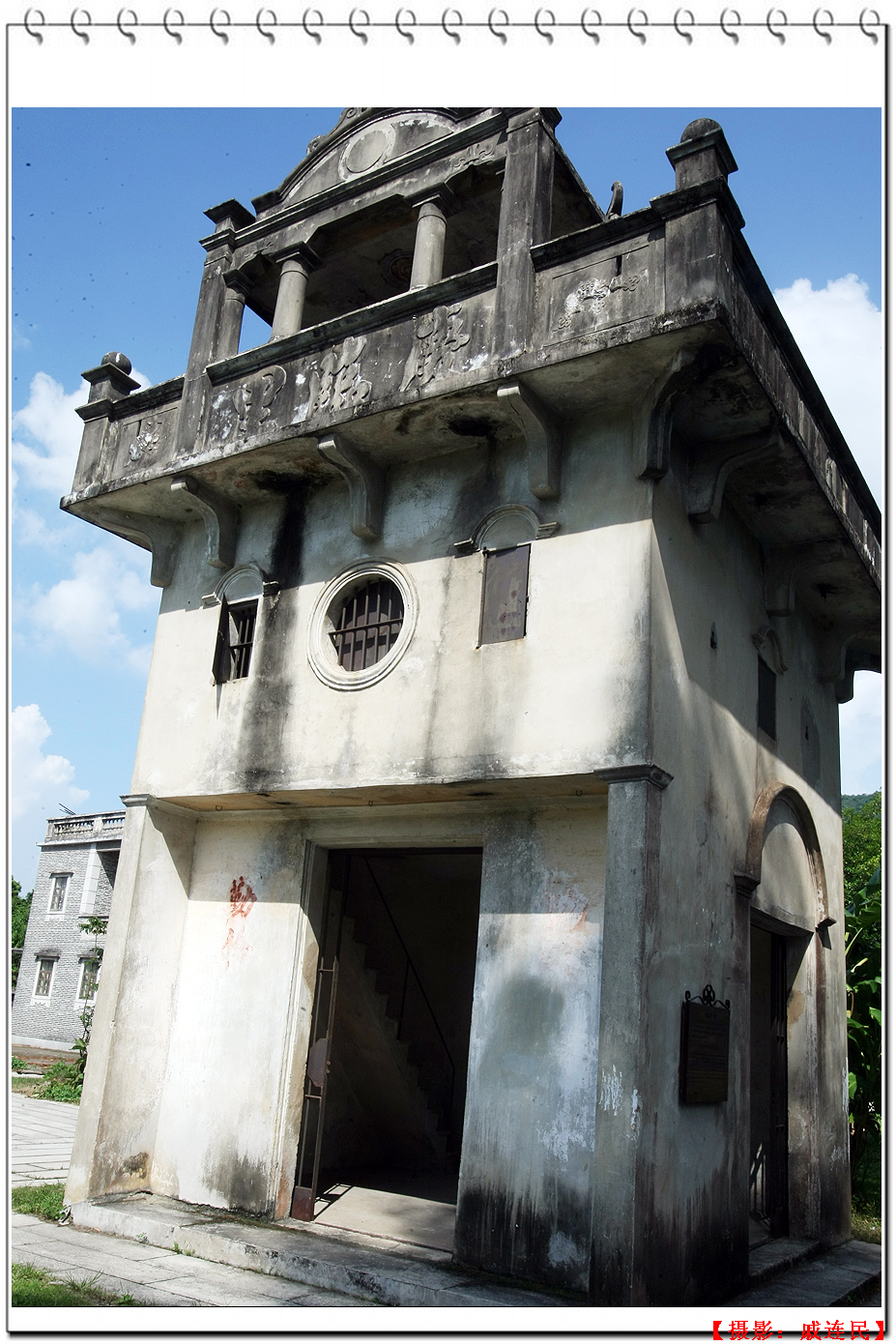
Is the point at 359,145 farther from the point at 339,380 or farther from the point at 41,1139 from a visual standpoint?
the point at 41,1139

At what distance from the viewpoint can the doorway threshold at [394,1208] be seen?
31.0ft

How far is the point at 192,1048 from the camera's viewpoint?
1065 cm

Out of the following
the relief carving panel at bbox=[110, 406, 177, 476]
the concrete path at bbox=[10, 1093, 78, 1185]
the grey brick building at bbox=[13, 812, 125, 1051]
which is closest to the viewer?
the relief carving panel at bbox=[110, 406, 177, 476]

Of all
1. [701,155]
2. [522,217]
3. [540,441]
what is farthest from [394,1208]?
[701,155]

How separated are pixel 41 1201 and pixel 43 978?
27.2 meters

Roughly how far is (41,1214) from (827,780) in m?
10.2

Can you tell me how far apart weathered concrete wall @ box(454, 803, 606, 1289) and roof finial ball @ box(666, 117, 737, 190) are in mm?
5307

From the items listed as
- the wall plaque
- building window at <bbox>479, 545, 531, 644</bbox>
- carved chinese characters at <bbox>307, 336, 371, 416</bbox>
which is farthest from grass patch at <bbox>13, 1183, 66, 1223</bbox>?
carved chinese characters at <bbox>307, 336, 371, 416</bbox>

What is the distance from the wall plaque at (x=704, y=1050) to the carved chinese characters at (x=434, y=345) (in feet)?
19.2

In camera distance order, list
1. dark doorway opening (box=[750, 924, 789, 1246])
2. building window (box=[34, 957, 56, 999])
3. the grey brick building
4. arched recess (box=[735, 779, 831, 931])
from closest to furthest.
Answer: arched recess (box=[735, 779, 831, 931]) < dark doorway opening (box=[750, 924, 789, 1246]) < the grey brick building < building window (box=[34, 957, 56, 999])

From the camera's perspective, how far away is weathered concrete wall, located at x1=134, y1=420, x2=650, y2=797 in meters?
8.55

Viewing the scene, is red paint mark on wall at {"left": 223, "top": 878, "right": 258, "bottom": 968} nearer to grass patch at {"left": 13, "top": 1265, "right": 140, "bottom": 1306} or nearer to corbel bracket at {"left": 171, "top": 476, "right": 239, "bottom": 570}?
grass patch at {"left": 13, "top": 1265, "right": 140, "bottom": 1306}

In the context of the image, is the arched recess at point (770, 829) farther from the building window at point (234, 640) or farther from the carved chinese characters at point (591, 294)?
the building window at point (234, 640)

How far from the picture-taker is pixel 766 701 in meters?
11.3
